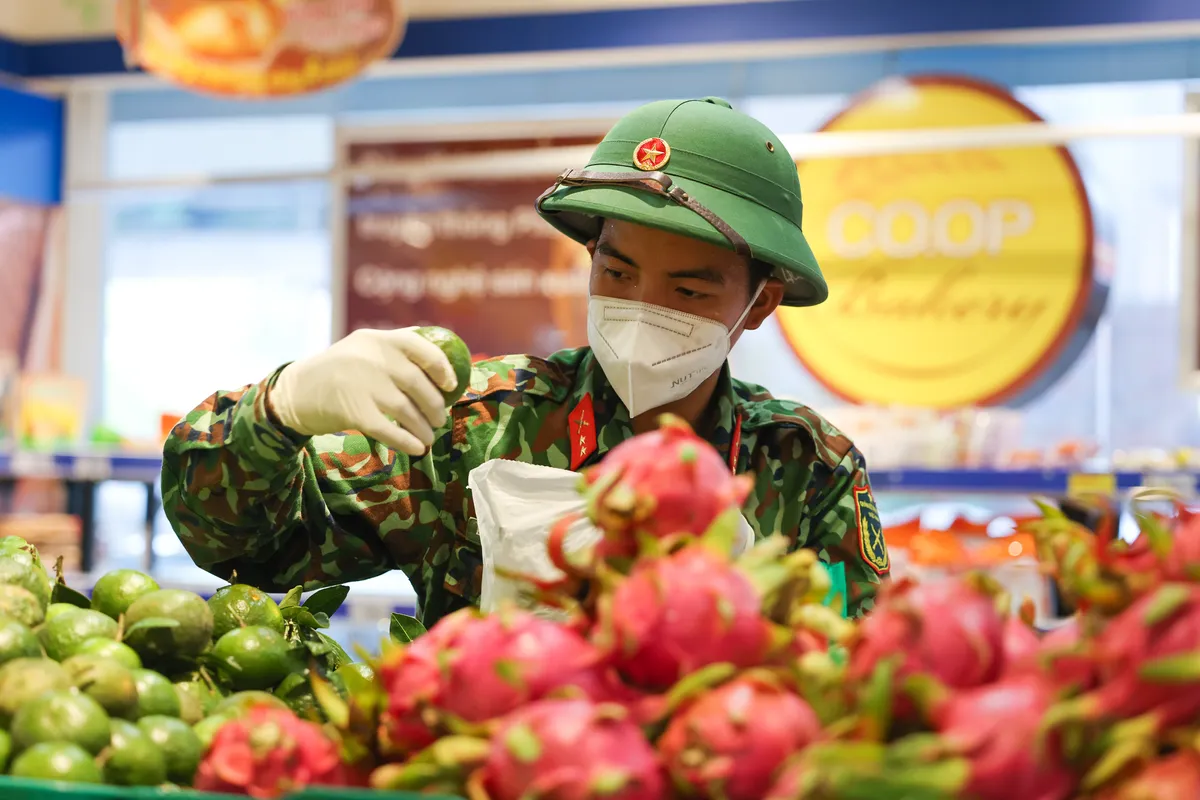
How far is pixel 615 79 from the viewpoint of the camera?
6.77 meters

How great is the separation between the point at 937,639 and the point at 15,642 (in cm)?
76

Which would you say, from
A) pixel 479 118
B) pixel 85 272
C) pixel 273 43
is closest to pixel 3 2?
pixel 85 272

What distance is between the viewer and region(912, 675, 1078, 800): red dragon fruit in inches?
28.9

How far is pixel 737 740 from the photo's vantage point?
77 centimetres

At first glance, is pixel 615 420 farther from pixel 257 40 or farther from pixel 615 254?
pixel 257 40

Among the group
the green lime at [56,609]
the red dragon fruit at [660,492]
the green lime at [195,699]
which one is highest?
the red dragon fruit at [660,492]

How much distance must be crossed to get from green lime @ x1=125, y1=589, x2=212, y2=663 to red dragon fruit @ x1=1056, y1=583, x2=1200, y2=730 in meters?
0.81

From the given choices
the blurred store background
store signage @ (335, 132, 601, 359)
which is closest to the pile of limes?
the blurred store background

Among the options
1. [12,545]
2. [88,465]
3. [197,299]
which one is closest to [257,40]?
[88,465]

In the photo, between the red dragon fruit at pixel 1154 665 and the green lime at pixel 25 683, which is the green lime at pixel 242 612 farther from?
the red dragon fruit at pixel 1154 665

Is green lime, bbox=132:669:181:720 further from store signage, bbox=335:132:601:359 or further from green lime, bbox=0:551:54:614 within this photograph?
store signage, bbox=335:132:601:359

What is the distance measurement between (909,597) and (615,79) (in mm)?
6245

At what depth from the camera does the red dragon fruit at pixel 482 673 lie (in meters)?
0.83

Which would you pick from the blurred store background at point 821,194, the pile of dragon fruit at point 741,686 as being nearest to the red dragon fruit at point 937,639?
the pile of dragon fruit at point 741,686
